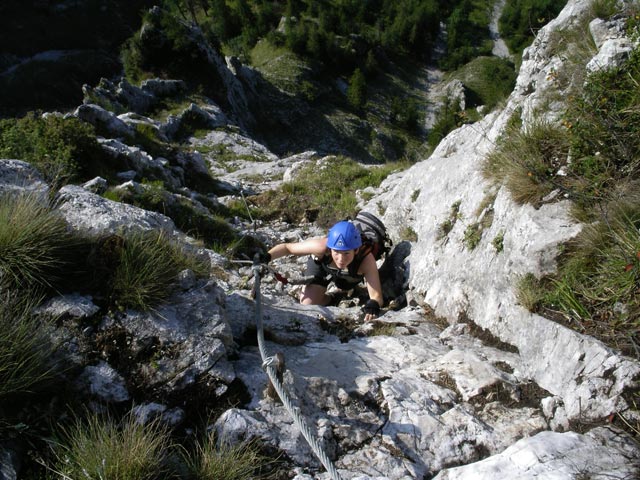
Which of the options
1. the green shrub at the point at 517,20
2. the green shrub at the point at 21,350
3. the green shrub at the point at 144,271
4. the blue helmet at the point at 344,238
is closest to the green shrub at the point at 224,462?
the green shrub at the point at 21,350

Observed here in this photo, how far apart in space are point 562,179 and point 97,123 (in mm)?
13138

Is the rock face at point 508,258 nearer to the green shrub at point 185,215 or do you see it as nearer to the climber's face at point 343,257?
the climber's face at point 343,257

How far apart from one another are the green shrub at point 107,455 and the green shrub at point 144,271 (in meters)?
1.21

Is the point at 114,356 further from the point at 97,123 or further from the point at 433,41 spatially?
the point at 433,41

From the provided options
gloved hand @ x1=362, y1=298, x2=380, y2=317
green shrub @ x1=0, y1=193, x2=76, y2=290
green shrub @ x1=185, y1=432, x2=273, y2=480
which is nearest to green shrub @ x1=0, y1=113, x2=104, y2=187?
green shrub @ x1=0, y1=193, x2=76, y2=290

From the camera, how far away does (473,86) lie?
251 ft

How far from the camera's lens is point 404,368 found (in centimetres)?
419

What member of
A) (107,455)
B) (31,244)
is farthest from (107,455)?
(31,244)

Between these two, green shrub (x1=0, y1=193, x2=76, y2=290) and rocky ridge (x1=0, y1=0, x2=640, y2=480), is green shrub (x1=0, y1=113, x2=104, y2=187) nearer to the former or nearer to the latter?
rocky ridge (x1=0, y1=0, x2=640, y2=480)

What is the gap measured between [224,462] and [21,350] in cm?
156

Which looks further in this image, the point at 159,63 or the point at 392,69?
the point at 392,69

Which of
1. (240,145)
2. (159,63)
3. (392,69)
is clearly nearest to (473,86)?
(392,69)

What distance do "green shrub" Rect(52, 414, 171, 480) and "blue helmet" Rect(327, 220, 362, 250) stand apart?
4.00 m

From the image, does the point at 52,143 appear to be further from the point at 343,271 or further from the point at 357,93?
the point at 357,93
